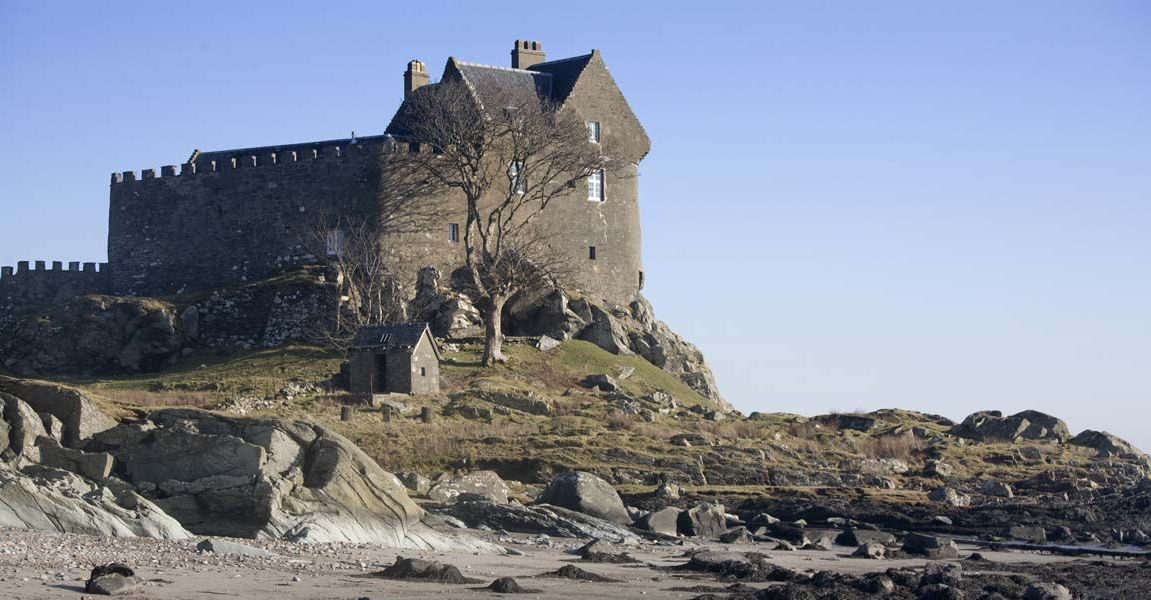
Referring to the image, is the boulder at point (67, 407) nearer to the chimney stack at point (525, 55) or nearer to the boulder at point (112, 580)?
the boulder at point (112, 580)

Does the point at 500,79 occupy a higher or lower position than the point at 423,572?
higher

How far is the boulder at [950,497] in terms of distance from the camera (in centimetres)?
4843

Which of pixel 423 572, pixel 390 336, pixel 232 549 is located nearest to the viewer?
pixel 423 572

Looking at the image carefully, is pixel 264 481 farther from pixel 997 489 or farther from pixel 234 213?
pixel 234 213

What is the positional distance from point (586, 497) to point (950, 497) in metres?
14.5

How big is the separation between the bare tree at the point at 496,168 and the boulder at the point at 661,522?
24769mm

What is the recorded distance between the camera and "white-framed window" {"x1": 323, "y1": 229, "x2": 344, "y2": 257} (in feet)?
219

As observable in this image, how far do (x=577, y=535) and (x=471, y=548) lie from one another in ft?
14.8

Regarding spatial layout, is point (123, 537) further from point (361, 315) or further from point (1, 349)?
point (1, 349)

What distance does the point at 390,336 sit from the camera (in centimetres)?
5778

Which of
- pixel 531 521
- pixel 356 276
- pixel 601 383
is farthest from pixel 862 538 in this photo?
pixel 356 276

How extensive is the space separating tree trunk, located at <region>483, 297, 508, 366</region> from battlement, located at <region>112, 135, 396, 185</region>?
8477mm

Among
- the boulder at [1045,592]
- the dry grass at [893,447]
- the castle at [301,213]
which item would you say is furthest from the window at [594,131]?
the boulder at [1045,592]

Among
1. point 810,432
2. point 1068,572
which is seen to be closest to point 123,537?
point 1068,572
